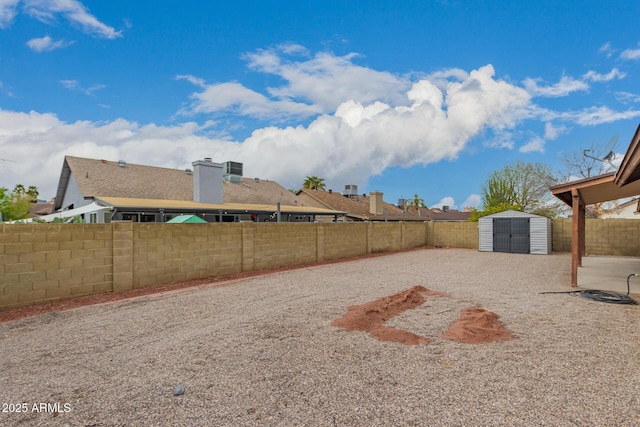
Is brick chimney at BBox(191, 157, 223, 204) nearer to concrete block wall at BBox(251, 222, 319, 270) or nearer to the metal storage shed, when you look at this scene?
concrete block wall at BBox(251, 222, 319, 270)

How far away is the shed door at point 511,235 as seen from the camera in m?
18.9

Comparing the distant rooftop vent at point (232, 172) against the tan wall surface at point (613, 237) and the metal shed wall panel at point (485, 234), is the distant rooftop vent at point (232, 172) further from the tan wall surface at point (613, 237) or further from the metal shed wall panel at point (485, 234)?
the tan wall surface at point (613, 237)

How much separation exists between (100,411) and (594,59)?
720 inches

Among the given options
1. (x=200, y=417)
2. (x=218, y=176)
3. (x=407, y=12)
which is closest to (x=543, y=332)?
(x=200, y=417)

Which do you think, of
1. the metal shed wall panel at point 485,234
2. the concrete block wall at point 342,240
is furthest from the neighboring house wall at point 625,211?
the concrete block wall at point 342,240

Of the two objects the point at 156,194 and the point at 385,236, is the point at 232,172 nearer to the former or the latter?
the point at 156,194

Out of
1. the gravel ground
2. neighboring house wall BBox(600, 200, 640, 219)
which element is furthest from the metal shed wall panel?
neighboring house wall BBox(600, 200, 640, 219)

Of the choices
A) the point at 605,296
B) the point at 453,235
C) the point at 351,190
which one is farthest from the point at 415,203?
the point at 605,296

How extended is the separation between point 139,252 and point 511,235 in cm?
1843

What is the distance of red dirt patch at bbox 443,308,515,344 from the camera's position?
495cm

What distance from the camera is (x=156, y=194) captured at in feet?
68.1

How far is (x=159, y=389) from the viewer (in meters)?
3.47

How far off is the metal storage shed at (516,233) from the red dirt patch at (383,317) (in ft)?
45.2

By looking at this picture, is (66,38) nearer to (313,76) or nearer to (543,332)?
(313,76)
